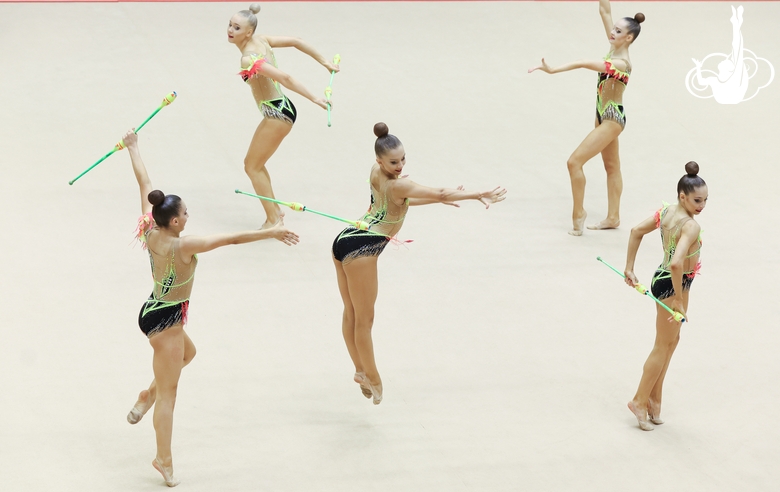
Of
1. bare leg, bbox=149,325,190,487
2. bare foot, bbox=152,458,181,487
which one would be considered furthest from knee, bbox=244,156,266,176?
bare foot, bbox=152,458,181,487

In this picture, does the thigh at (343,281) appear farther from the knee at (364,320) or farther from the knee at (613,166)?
the knee at (613,166)

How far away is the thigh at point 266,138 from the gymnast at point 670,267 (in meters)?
2.91

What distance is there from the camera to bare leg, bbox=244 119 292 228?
7.14 meters

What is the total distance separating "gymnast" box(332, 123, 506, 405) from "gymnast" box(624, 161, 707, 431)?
0.88 metres

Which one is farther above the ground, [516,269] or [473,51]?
[473,51]

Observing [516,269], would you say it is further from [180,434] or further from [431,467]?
[180,434]

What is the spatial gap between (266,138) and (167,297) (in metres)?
2.66

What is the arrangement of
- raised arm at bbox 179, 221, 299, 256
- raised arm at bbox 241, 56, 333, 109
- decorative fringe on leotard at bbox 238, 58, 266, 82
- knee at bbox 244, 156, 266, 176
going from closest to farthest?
raised arm at bbox 179, 221, 299, 256
raised arm at bbox 241, 56, 333, 109
decorative fringe on leotard at bbox 238, 58, 266, 82
knee at bbox 244, 156, 266, 176

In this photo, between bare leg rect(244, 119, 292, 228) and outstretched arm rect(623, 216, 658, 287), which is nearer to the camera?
outstretched arm rect(623, 216, 658, 287)

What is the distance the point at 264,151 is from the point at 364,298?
233 cm

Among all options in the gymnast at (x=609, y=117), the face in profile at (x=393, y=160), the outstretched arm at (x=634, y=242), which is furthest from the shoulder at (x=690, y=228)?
the gymnast at (x=609, y=117)

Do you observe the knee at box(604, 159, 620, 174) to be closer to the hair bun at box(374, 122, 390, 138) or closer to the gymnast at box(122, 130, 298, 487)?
the hair bun at box(374, 122, 390, 138)

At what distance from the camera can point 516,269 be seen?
6.94 metres

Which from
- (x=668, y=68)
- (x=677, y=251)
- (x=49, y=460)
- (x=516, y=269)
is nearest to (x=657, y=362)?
(x=677, y=251)
